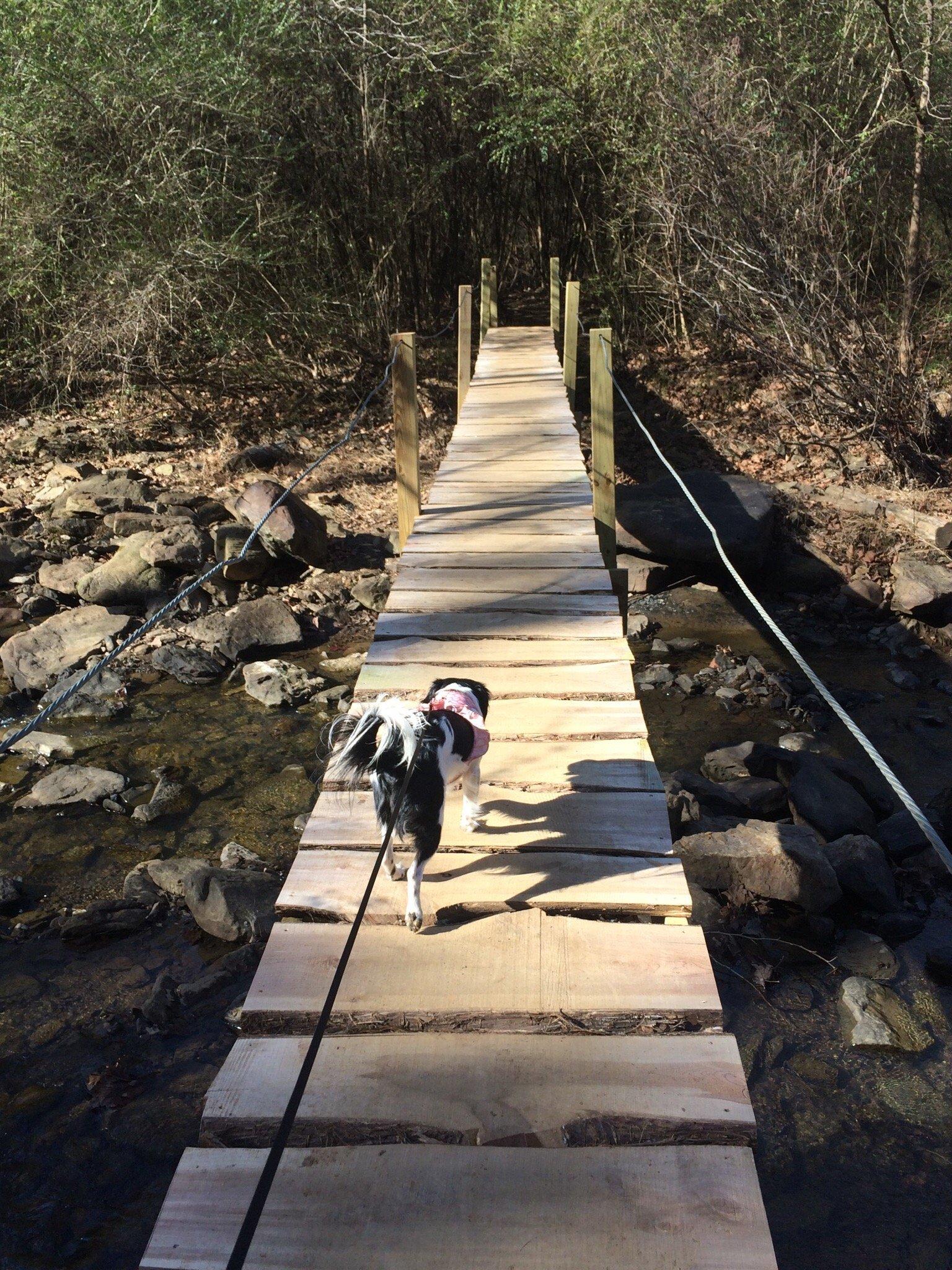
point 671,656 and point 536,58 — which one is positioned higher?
point 536,58

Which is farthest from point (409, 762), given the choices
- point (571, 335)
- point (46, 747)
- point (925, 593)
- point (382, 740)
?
point (571, 335)

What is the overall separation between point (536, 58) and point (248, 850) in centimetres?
845

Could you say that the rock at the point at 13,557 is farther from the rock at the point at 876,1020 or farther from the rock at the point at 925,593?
the rock at the point at 925,593

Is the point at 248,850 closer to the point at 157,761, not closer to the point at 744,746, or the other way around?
the point at 157,761

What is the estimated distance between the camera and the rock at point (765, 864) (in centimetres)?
358

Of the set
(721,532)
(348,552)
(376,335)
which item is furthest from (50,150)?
(721,532)

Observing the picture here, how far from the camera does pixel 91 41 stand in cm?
726

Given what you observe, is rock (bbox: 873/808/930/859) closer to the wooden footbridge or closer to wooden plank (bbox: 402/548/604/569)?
wooden plank (bbox: 402/548/604/569)

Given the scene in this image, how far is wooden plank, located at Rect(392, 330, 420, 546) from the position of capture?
5086 mm

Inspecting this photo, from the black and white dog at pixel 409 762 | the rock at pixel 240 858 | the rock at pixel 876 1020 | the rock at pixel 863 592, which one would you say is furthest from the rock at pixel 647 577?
the black and white dog at pixel 409 762

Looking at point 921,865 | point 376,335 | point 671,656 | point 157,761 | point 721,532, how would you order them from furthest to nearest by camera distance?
point 376,335 → point 721,532 → point 671,656 → point 157,761 → point 921,865

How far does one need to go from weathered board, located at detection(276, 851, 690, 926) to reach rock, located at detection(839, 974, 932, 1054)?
1.37 metres

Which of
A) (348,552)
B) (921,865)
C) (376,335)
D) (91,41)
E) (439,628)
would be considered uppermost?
(91,41)

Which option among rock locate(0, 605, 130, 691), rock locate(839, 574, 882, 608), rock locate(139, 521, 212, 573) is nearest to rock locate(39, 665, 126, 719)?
rock locate(0, 605, 130, 691)
